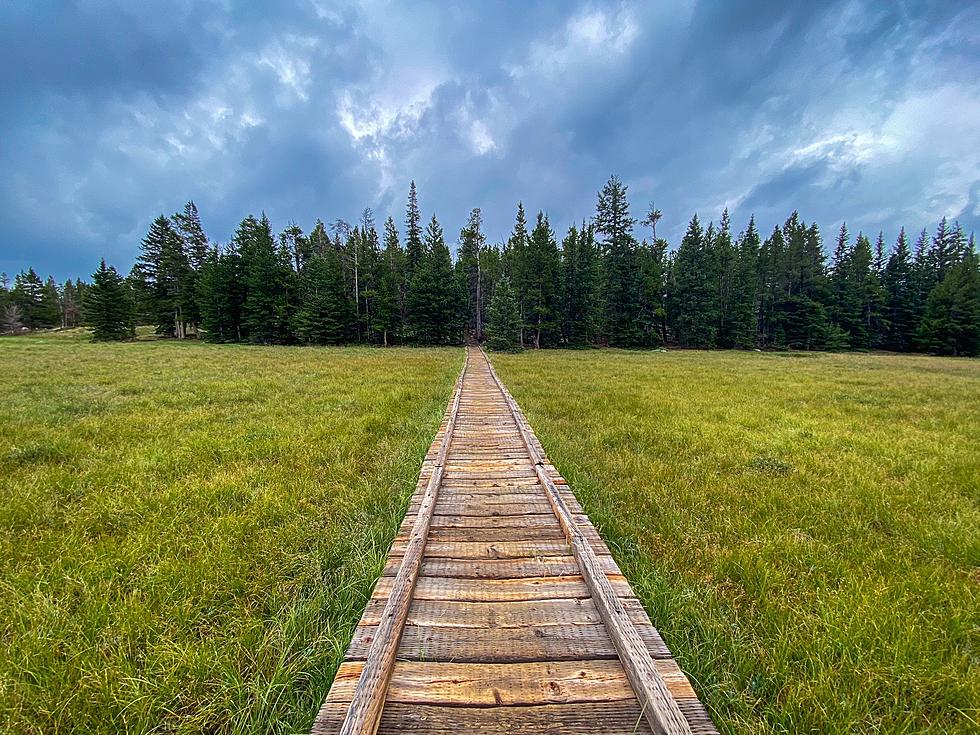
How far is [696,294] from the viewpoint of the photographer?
49.3 meters

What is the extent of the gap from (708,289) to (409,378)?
46855mm

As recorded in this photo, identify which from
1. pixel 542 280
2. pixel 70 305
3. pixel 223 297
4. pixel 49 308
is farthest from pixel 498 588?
pixel 70 305

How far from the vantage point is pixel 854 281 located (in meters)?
56.1

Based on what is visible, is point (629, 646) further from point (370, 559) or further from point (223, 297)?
point (223, 297)

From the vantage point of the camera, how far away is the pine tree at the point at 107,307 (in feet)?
150

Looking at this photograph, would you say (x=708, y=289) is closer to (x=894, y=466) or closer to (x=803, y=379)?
(x=803, y=379)

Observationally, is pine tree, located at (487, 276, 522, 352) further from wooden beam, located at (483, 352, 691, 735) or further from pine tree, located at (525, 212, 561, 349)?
wooden beam, located at (483, 352, 691, 735)

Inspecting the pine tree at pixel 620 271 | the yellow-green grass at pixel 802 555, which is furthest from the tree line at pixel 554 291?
the yellow-green grass at pixel 802 555

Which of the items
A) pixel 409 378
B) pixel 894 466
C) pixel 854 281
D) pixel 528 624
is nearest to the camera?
pixel 528 624

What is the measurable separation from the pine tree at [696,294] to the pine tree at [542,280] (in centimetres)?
1757

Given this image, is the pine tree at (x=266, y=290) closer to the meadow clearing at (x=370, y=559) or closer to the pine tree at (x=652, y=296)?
the meadow clearing at (x=370, y=559)

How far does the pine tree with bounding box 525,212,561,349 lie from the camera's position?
148ft

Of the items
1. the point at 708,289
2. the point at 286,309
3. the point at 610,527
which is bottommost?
the point at 610,527

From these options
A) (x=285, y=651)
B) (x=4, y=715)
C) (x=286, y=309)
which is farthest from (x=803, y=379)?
(x=286, y=309)
